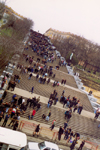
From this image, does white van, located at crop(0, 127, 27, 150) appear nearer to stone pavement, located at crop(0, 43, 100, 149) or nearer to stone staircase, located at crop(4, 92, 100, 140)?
stone pavement, located at crop(0, 43, 100, 149)

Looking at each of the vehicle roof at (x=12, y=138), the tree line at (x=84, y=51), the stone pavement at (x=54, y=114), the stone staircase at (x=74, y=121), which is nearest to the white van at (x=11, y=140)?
the vehicle roof at (x=12, y=138)

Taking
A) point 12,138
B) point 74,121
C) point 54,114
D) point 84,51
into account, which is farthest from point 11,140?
point 84,51

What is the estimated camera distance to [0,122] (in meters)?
12.4

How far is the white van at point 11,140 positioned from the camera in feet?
28.5

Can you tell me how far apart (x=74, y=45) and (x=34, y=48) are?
29.7 metres

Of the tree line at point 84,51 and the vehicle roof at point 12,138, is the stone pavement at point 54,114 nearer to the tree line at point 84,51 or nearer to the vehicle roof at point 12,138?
the vehicle roof at point 12,138

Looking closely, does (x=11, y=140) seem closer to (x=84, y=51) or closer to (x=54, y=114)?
(x=54, y=114)

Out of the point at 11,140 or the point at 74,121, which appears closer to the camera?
the point at 11,140

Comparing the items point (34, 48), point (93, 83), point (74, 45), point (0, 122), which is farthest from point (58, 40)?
point (0, 122)

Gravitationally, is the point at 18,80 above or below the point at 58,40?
below

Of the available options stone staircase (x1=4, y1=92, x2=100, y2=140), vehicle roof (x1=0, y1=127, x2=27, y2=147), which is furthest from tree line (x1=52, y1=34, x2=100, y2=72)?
vehicle roof (x1=0, y1=127, x2=27, y2=147)

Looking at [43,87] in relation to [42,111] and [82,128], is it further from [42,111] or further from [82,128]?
[82,128]

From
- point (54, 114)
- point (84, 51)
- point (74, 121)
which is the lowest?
point (74, 121)

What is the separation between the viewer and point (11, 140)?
29.8 feet
